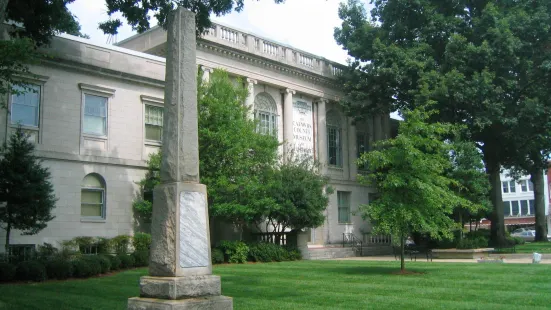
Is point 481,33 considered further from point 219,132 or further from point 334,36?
point 219,132

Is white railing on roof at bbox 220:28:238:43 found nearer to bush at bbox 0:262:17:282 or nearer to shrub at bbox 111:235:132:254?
shrub at bbox 111:235:132:254

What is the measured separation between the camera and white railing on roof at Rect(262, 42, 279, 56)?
32.5m

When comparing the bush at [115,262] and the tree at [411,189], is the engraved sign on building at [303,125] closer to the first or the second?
the tree at [411,189]

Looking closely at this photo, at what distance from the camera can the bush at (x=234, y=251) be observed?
2473cm

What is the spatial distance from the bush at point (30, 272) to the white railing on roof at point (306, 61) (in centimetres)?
2148

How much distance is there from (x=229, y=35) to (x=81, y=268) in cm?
1634

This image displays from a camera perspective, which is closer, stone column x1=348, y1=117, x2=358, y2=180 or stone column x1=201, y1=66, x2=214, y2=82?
stone column x1=201, y1=66, x2=214, y2=82

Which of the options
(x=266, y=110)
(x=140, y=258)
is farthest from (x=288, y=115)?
(x=140, y=258)

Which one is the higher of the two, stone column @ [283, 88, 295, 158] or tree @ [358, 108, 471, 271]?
stone column @ [283, 88, 295, 158]

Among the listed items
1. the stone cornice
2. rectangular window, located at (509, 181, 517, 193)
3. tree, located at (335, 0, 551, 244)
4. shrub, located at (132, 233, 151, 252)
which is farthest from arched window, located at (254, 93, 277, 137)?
rectangular window, located at (509, 181, 517, 193)

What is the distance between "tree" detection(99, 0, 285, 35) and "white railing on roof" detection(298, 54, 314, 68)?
1497cm

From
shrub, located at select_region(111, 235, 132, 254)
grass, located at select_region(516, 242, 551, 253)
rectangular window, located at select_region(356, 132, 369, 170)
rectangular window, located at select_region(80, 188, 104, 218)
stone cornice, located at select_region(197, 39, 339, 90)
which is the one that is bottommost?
grass, located at select_region(516, 242, 551, 253)

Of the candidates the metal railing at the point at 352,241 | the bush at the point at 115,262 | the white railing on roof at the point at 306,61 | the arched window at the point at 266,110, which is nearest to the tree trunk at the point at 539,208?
the metal railing at the point at 352,241

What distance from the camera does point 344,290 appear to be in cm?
1355
